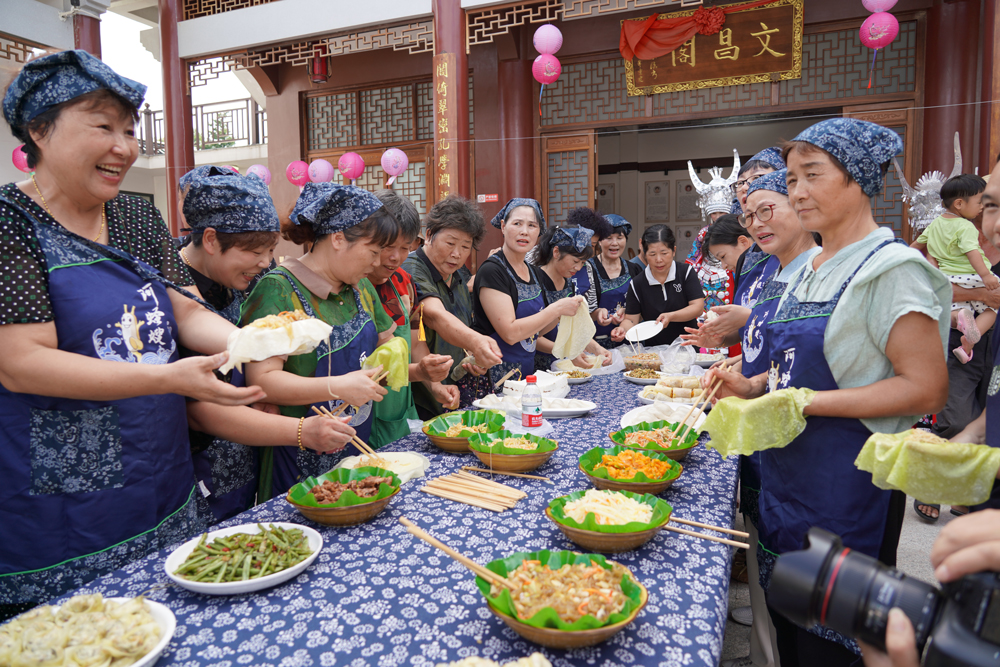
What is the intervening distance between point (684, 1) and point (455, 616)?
6390mm

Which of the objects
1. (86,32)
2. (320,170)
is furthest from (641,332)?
(86,32)

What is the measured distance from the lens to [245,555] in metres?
1.24

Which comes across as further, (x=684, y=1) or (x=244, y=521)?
(x=684, y=1)

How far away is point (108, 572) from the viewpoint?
4.58 feet

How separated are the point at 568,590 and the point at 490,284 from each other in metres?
2.24

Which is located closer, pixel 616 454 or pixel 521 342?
pixel 616 454

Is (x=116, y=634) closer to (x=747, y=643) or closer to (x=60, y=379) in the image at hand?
(x=60, y=379)

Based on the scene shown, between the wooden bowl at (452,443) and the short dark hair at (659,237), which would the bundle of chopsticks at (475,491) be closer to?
the wooden bowl at (452,443)

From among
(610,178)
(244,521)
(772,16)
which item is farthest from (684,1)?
(244,521)

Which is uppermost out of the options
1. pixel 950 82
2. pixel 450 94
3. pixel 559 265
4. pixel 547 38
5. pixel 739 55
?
pixel 547 38

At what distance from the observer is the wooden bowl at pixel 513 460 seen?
1.81 meters

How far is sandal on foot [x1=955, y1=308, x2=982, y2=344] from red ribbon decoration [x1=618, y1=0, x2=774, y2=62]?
434 centimetres

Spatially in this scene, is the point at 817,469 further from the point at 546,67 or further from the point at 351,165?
the point at 351,165

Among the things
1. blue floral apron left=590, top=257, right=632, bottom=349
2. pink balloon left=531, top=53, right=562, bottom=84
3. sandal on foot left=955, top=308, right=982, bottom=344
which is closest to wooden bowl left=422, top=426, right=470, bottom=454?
blue floral apron left=590, top=257, right=632, bottom=349
